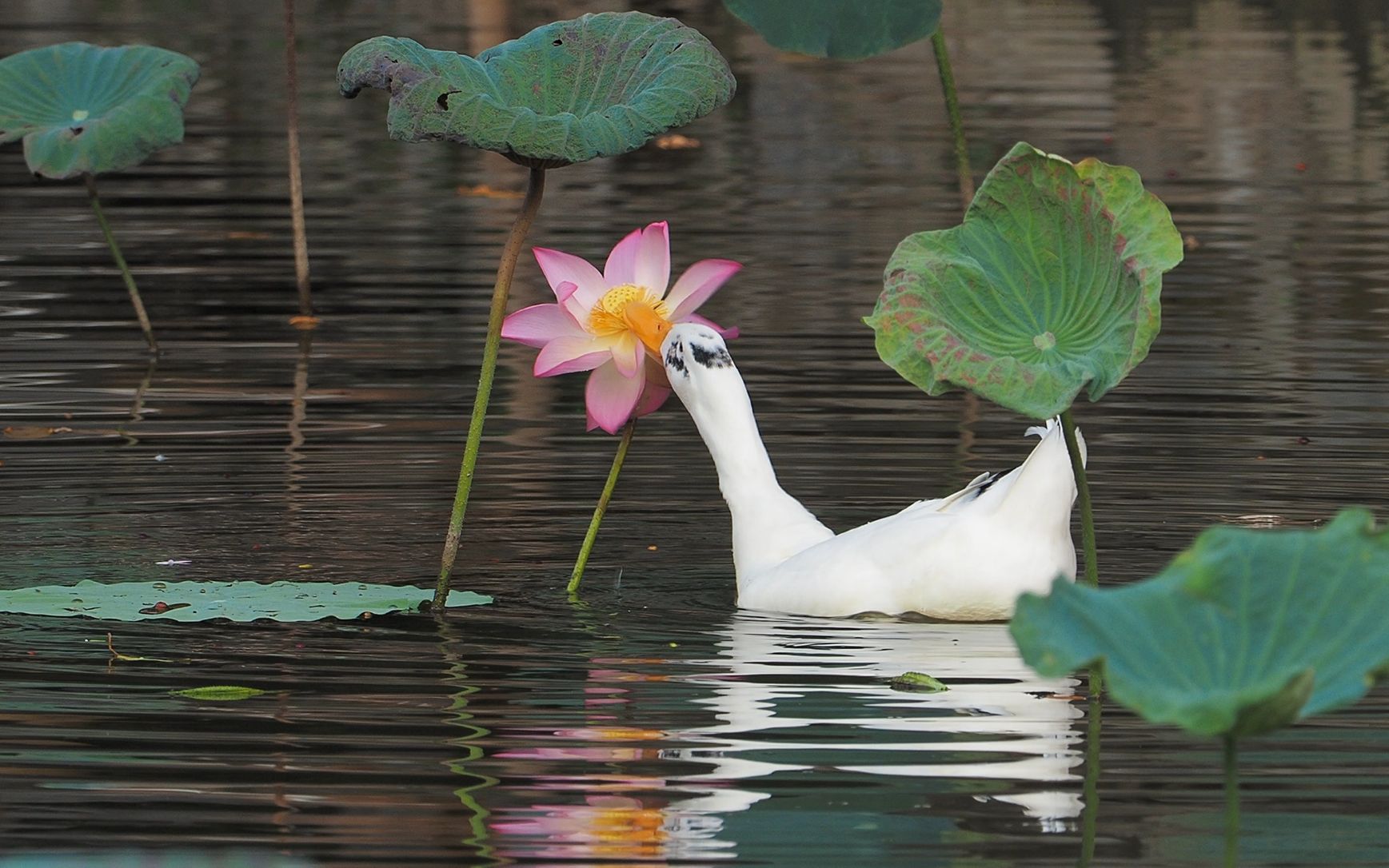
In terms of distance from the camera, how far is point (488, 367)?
5129mm

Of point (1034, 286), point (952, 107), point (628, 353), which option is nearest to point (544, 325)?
point (628, 353)

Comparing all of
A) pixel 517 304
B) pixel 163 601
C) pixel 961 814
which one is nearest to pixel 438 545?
pixel 163 601

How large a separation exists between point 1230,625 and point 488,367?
250 cm

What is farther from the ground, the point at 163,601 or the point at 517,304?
the point at 163,601

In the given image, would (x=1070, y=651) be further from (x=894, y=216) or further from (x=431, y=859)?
(x=894, y=216)

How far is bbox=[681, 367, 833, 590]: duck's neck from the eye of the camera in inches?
217

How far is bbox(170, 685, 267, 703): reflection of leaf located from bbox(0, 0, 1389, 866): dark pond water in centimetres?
5

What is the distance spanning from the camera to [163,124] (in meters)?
8.48

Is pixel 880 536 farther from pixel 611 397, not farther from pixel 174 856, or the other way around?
pixel 174 856

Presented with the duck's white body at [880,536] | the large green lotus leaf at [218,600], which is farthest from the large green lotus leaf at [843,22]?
the large green lotus leaf at [218,600]

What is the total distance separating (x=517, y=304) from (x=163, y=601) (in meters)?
4.93

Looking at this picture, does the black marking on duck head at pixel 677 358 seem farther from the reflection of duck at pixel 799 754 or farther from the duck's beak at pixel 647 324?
the reflection of duck at pixel 799 754

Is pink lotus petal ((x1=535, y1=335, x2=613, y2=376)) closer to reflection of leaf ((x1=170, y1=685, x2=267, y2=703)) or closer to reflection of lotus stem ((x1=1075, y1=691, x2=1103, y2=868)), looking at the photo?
reflection of leaf ((x1=170, y1=685, x2=267, y2=703))

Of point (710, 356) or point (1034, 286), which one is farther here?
point (710, 356)
